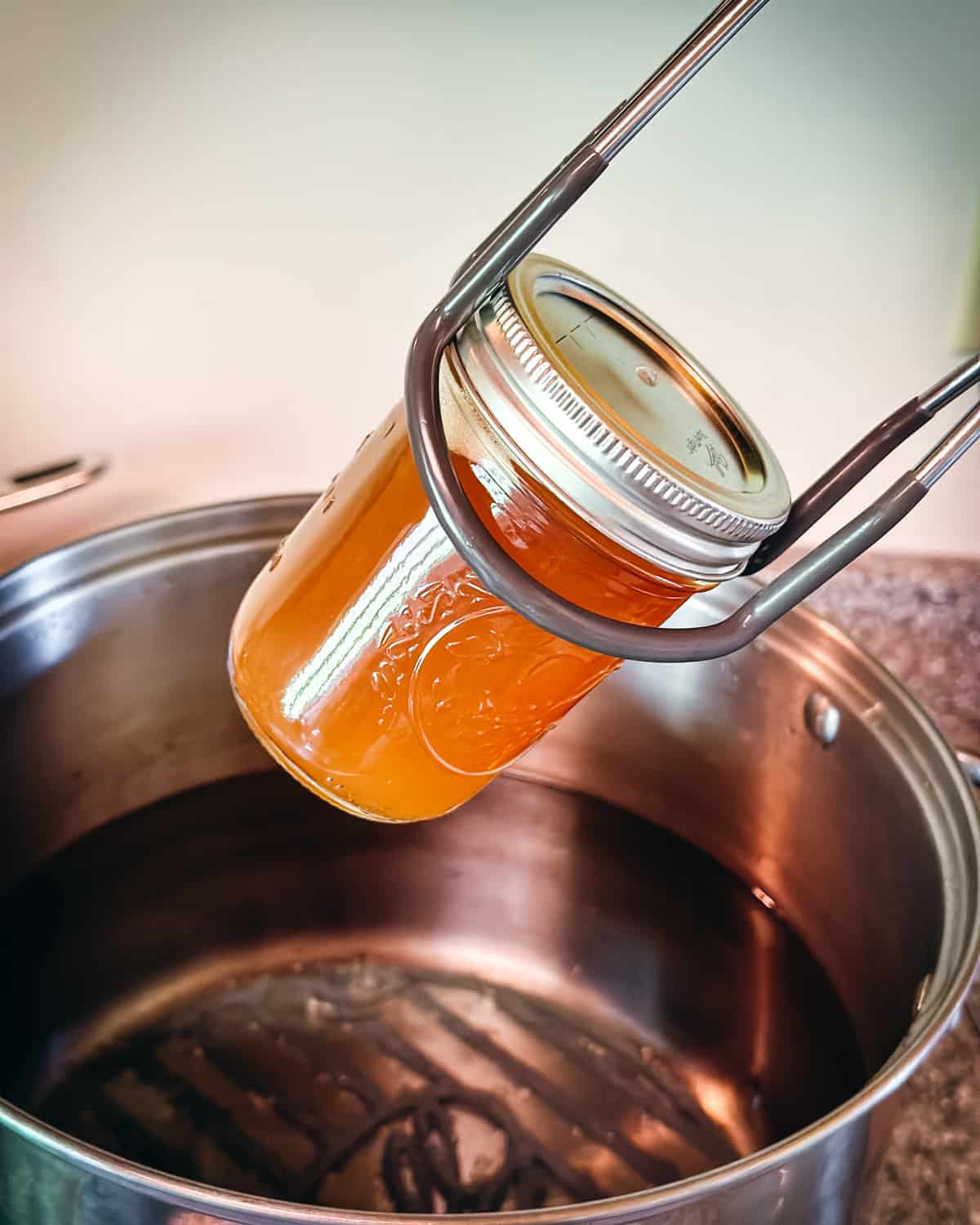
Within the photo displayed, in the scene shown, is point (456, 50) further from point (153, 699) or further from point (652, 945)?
point (652, 945)

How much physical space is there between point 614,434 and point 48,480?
455 mm

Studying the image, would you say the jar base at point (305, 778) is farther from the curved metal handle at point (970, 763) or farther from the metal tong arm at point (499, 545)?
the curved metal handle at point (970, 763)

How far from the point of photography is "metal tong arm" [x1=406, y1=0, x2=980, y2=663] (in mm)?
284

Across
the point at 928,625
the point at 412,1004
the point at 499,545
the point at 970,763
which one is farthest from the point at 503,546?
the point at 928,625

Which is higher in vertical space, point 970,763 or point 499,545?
point 499,545

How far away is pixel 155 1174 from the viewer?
0.30 metres

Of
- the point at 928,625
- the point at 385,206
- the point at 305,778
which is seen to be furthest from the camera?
the point at 928,625

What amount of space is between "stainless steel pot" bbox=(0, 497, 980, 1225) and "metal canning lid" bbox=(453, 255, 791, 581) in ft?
0.77

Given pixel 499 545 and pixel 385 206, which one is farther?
pixel 385 206

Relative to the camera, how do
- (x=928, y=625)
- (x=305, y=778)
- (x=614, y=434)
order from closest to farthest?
(x=614, y=434) → (x=305, y=778) → (x=928, y=625)

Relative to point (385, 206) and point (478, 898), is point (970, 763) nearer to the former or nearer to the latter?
point (478, 898)

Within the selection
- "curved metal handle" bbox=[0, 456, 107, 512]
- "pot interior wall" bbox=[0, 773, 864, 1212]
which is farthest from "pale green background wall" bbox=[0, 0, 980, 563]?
"pot interior wall" bbox=[0, 773, 864, 1212]

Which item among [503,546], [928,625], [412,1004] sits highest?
[503,546]

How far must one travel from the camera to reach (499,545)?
30 centimetres
